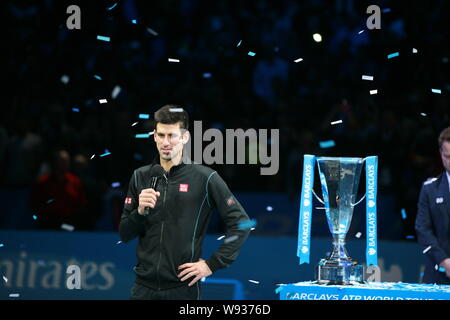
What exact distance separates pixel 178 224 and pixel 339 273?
3.05ft

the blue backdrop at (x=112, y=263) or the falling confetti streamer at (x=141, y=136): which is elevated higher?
the falling confetti streamer at (x=141, y=136)

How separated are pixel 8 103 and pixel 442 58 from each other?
5.40m

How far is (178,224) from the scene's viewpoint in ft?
15.4

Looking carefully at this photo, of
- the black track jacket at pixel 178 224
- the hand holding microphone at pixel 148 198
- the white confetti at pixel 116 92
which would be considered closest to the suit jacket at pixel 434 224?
the black track jacket at pixel 178 224

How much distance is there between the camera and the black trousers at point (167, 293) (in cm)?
462

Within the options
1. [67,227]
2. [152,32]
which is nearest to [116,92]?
[152,32]

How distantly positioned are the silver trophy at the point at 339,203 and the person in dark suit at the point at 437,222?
1117 millimetres

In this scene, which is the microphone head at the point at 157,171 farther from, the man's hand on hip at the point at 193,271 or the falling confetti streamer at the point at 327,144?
the falling confetti streamer at the point at 327,144

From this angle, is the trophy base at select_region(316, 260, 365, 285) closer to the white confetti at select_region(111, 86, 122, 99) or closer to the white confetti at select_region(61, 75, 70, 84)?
the white confetti at select_region(111, 86, 122, 99)

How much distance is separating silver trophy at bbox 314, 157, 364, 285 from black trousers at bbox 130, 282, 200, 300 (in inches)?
27.6

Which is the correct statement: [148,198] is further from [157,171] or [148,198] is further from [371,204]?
[371,204]

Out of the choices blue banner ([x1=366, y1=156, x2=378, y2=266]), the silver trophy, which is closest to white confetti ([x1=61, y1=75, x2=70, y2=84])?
the silver trophy
